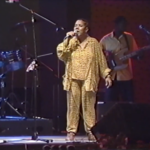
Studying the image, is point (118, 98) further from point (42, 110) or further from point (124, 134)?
point (124, 134)

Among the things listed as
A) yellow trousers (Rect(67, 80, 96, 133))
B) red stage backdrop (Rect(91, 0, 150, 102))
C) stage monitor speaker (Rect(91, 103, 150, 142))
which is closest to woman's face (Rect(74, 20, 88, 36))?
yellow trousers (Rect(67, 80, 96, 133))

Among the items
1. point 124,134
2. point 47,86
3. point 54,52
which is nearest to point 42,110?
point 47,86

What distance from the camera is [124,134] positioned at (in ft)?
24.9

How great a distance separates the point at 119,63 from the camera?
9.93m

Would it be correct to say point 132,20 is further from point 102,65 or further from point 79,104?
point 79,104

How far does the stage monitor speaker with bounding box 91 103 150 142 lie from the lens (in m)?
7.41

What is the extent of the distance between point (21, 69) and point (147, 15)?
287 centimetres

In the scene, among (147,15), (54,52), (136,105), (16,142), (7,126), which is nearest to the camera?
(136,105)

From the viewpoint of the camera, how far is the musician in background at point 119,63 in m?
9.76

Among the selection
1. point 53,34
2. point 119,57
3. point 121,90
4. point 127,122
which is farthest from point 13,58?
point 127,122

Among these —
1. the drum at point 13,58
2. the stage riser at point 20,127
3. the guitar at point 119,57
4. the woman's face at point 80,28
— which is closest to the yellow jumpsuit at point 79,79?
the woman's face at point 80,28

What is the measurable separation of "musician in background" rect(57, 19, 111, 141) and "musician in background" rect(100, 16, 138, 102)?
1.54 meters

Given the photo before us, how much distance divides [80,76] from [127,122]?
110 cm

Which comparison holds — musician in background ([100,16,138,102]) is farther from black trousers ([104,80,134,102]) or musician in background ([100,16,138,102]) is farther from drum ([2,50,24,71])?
drum ([2,50,24,71])
